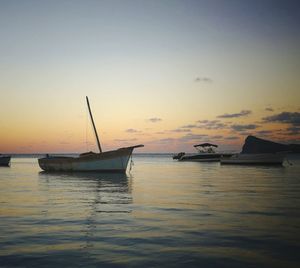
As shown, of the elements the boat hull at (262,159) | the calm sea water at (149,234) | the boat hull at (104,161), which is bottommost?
the boat hull at (262,159)

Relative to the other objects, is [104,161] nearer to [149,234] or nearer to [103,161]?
[103,161]

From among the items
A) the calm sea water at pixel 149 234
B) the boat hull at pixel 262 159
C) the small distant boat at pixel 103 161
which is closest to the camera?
the calm sea water at pixel 149 234

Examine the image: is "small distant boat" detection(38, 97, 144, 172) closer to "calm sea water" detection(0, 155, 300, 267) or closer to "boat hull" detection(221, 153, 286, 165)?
"calm sea water" detection(0, 155, 300, 267)

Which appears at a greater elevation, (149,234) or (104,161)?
(104,161)

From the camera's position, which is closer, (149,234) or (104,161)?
(149,234)

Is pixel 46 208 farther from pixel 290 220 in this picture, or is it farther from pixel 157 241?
pixel 290 220

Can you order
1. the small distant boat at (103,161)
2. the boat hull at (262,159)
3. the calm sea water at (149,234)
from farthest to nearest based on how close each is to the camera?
the boat hull at (262,159) < the small distant boat at (103,161) < the calm sea water at (149,234)

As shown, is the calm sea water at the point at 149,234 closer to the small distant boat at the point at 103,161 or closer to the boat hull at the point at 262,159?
the small distant boat at the point at 103,161

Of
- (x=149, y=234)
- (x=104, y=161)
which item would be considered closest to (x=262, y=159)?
(x=104, y=161)

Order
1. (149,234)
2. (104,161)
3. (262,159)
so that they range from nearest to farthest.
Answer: (149,234) → (104,161) → (262,159)

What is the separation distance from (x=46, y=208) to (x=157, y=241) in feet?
27.3

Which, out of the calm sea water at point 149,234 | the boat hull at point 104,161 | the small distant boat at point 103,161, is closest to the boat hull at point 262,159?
the small distant boat at point 103,161

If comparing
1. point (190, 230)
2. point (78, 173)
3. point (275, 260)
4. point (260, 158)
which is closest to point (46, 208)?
point (190, 230)

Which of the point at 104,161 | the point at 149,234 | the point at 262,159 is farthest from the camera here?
the point at 262,159
